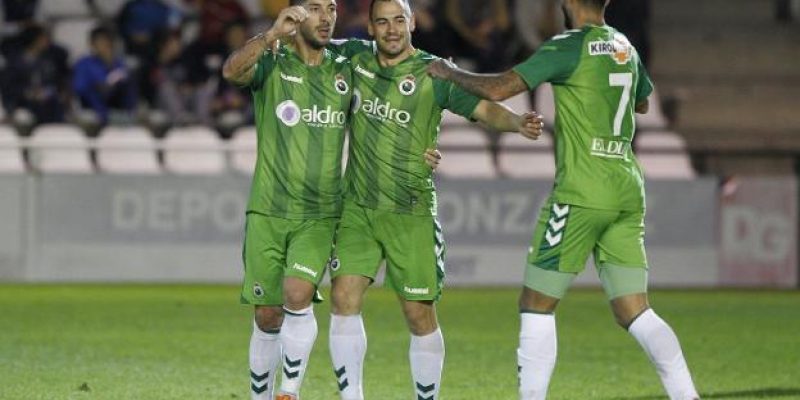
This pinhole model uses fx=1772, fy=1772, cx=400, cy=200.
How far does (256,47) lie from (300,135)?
0.50m

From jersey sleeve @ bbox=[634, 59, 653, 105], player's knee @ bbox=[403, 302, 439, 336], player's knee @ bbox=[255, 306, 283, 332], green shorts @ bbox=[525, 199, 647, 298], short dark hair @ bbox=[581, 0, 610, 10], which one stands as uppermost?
short dark hair @ bbox=[581, 0, 610, 10]

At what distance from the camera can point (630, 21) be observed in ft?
62.5

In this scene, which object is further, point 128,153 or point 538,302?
point 128,153

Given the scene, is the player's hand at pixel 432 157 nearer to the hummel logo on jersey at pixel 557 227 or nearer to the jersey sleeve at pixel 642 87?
the hummel logo on jersey at pixel 557 227

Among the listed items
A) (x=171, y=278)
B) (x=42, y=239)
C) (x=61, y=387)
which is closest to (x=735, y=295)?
(x=171, y=278)

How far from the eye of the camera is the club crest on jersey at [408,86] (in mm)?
8109

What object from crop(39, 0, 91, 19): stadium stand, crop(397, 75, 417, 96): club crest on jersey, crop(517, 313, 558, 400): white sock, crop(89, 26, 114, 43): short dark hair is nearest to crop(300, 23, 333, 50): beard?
crop(397, 75, 417, 96): club crest on jersey

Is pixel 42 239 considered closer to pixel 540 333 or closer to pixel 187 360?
pixel 187 360

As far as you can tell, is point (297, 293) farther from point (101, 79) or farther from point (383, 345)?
point (101, 79)

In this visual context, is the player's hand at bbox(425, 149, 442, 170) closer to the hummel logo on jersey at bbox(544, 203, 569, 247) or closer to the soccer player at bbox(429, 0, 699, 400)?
the soccer player at bbox(429, 0, 699, 400)

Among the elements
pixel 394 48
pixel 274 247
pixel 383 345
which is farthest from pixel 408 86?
pixel 383 345

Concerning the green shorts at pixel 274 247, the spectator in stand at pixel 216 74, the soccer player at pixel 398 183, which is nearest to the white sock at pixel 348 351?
the soccer player at pixel 398 183

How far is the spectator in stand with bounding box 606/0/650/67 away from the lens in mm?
18781

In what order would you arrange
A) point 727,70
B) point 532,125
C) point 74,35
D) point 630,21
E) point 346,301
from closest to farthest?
point 532,125 < point 346,301 < point 630,21 < point 74,35 < point 727,70
